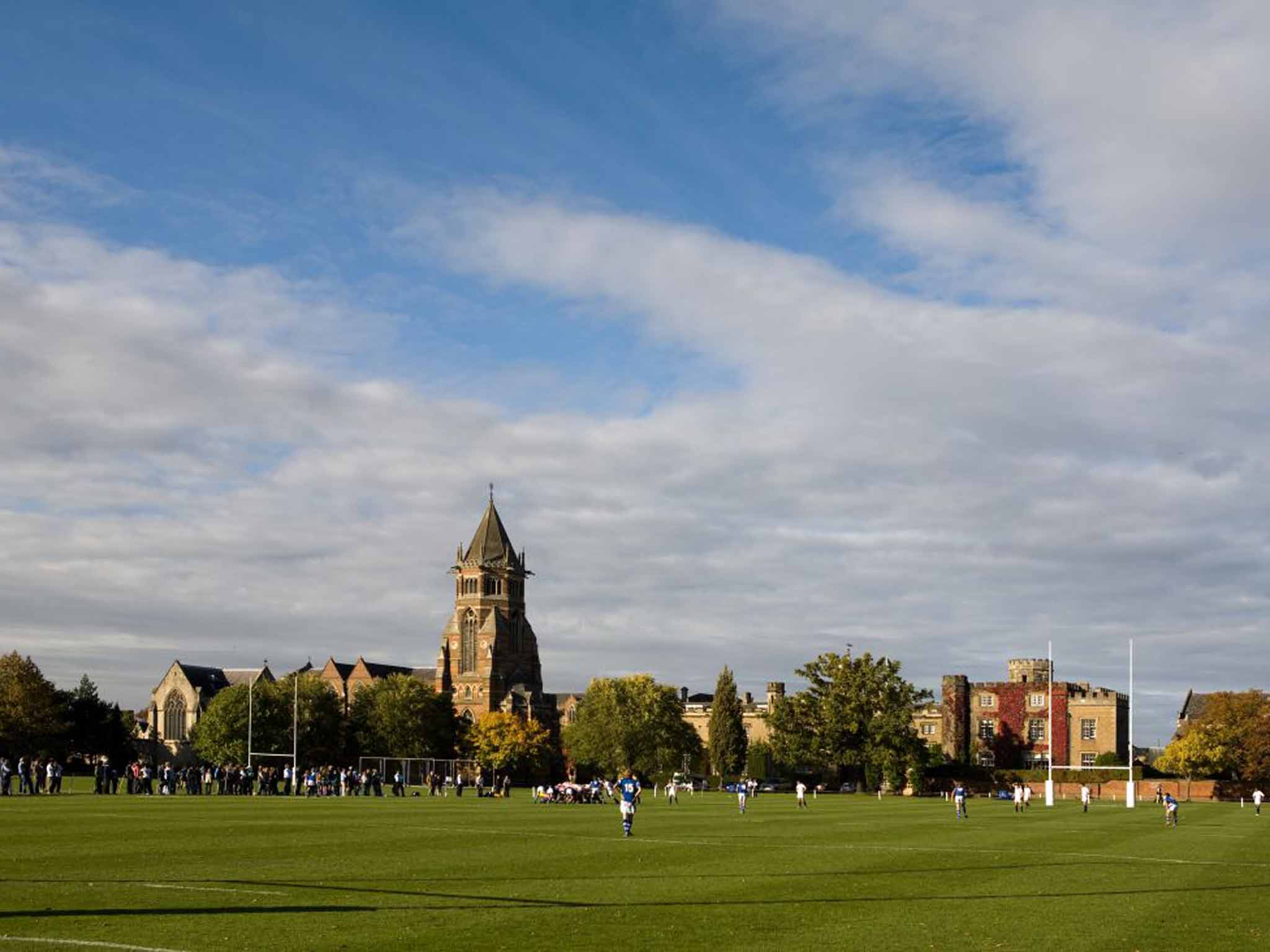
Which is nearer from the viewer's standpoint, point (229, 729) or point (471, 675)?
point (229, 729)

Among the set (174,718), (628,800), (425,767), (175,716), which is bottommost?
(425,767)

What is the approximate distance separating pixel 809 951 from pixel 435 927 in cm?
536

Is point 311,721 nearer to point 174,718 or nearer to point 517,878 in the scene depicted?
point 174,718

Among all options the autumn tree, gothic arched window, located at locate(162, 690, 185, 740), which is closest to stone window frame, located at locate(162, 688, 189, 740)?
gothic arched window, located at locate(162, 690, 185, 740)

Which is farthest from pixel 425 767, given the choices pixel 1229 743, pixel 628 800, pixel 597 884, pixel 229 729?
pixel 597 884

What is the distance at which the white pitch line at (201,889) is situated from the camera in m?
24.1

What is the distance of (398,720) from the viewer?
467 ft

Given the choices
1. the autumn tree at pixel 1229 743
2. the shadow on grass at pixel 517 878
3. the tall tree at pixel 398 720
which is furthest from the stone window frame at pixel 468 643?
the shadow on grass at pixel 517 878

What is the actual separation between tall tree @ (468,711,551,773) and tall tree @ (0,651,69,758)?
4547cm

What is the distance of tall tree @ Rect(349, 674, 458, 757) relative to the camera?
465ft

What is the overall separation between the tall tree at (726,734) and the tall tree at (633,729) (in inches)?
116

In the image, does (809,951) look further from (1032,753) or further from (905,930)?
(1032,753)

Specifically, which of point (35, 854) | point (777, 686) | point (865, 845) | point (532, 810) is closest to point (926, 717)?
point (777, 686)

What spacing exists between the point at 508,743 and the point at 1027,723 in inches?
2146
